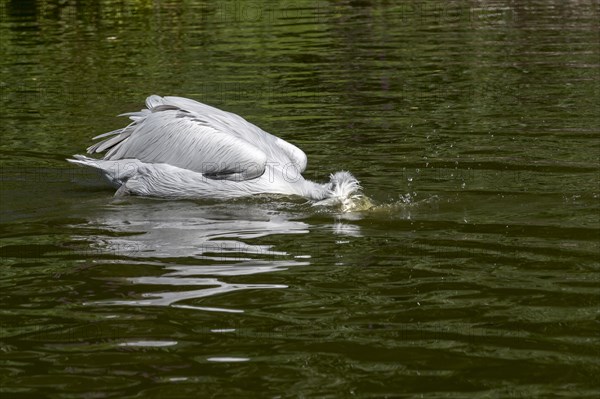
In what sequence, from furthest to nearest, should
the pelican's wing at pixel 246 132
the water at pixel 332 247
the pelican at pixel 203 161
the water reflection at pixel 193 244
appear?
the pelican's wing at pixel 246 132 < the pelican at pixel 203 161 < the water reflection at pixel 193 244 < the water at pixel 332 247

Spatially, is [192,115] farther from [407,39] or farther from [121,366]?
[407,39]

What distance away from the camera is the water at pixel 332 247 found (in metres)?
3.87

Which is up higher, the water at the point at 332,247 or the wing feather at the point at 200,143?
the wing feather at the point at 200,143

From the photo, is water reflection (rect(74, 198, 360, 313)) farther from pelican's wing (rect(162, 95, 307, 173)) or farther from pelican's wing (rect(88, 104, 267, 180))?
pelican's wing (rect(162, 95, 307, 173))

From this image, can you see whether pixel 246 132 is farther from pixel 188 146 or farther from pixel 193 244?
pixel 193 244

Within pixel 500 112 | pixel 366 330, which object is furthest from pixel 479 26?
pixel 366 330

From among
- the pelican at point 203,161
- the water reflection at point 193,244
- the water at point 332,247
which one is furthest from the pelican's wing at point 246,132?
the water reflection at point 193,244

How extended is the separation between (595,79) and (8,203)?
5909mm

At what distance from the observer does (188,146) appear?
6.72 meters

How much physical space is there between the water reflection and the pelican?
0.37ft

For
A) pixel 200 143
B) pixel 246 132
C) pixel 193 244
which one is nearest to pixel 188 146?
pixel 200 143

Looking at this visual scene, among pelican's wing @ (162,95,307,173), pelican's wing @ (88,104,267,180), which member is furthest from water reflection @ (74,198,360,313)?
pelican's wing @ (162,95,307,173)

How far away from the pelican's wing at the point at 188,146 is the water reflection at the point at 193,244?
0.77 feet

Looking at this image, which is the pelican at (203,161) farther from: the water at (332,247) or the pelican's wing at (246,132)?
the water at (332,247)
